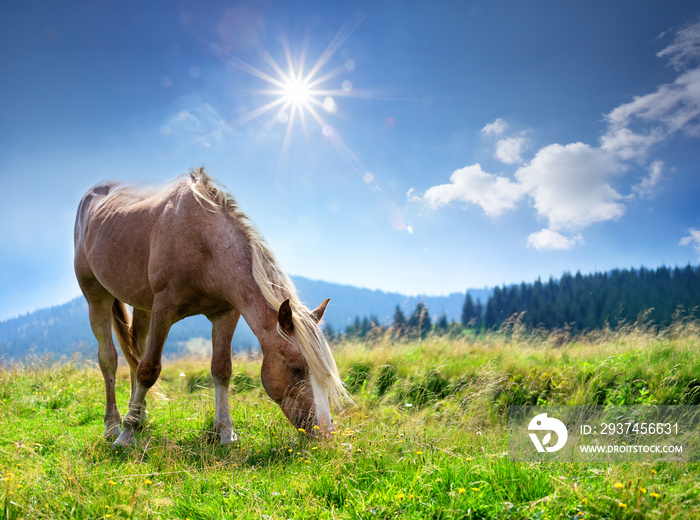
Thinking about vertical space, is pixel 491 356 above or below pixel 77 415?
above

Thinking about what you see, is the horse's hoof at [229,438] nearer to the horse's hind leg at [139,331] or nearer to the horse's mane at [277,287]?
the horse's mane at [277,287]

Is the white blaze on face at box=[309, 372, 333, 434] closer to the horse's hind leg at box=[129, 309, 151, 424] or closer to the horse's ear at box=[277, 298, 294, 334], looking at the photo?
the horse's ear at box=[277, 298, 294, 334]

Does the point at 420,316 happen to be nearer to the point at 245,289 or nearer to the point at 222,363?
the point at 222,363

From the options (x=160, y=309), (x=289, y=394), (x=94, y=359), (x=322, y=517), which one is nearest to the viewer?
(x=322, y=517)

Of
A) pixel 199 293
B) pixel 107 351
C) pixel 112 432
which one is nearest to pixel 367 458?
pixel 199 293

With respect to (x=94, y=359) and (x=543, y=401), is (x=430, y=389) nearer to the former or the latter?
(x=543, y=401)

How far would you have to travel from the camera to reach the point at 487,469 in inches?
109

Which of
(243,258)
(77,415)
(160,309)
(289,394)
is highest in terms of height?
(243,258)

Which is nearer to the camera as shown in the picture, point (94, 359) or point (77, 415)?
point (77, 415)

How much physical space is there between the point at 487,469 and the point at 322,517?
46.4 inches

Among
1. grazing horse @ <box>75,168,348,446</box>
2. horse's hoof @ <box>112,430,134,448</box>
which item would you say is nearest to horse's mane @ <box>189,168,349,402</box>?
grazing horse @ <box>75,168,348,446</box>

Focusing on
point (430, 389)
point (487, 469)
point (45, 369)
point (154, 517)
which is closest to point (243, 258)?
point (154, 517)

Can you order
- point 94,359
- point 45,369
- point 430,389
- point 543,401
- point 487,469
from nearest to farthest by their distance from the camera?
point 487,469 < point 543,401 < point 430,389 < point 45,369 < point 94,359

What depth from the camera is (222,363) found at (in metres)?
4.71
